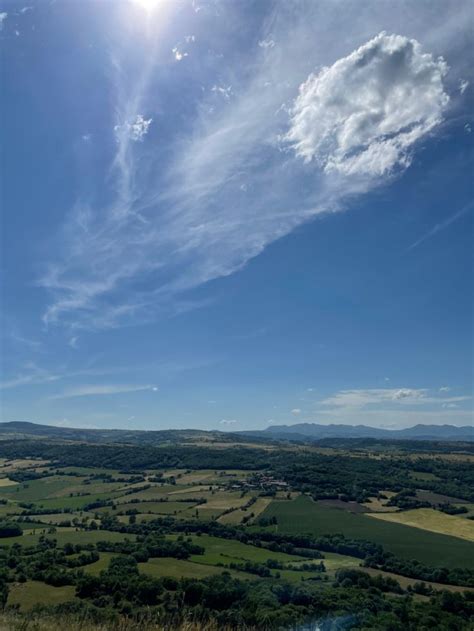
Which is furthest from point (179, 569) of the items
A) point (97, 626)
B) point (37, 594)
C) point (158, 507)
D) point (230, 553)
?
point (97, 626)

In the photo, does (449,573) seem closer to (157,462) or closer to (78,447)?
(157,462)

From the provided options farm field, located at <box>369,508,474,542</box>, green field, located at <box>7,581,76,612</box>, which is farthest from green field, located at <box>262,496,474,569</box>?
green field, located at <box>7,581,76,612</box>

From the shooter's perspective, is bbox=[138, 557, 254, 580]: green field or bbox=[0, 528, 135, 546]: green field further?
bbox=[0, 528, 135, 546]: green field

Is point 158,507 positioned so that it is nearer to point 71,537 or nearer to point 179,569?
point 71,537

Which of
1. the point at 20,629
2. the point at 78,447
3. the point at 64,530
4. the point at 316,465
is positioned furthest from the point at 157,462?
the point at 20,629

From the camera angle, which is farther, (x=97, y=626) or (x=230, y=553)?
(x=230, y=553)

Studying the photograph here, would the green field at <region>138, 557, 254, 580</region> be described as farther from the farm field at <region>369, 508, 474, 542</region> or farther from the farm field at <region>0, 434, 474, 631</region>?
the farm field at <region>369, 508, 474, 542</region>
